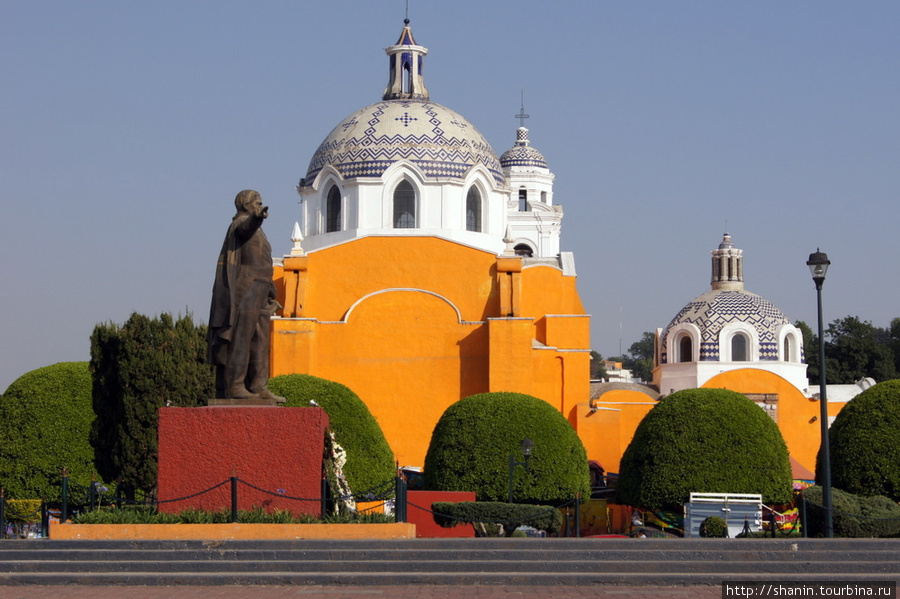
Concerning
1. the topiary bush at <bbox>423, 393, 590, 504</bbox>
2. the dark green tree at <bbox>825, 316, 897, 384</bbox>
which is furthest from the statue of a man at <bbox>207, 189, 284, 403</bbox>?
the dark green tree at <bbox>825, 316, 897, 384</bbox>

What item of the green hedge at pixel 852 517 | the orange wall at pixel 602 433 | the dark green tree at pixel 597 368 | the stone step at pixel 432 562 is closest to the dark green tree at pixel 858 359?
the orange wall at pixel 602 433

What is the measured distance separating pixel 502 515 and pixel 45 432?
9.54 metres

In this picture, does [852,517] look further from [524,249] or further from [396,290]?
[524,249]

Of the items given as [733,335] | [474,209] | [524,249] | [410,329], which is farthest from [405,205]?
[733,335]

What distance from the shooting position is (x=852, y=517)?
51.6 ft

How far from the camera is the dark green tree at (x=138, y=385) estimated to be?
74.3ft

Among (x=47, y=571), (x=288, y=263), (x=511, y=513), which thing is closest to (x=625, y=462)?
(x=511, y=513)

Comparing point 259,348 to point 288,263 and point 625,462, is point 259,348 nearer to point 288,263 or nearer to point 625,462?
point 625,462

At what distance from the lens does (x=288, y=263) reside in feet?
97.3

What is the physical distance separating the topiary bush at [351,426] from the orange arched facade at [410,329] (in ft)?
17.5

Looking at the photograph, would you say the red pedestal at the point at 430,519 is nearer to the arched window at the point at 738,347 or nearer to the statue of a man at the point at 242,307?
the statue of a man at the point at 242,307

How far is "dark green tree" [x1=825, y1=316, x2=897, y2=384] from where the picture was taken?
188ft

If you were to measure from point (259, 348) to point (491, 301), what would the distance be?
59.1 ft

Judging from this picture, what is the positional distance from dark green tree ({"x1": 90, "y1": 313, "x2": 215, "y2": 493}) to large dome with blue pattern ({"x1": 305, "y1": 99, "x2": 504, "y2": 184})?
8952mm
